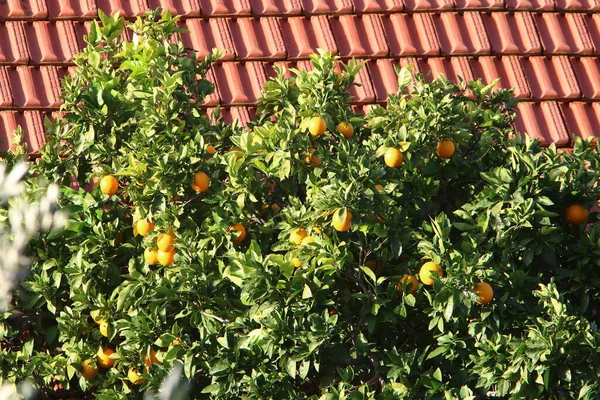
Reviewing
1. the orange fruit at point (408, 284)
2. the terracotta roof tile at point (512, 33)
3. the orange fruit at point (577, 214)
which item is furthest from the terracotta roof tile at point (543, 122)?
the orange fruit at point (408, 284)

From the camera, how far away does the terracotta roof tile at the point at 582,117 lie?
19.6 ft

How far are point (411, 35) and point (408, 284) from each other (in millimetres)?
2601

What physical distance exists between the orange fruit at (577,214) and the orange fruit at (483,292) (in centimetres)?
59

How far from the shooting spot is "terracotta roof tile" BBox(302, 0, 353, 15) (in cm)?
602

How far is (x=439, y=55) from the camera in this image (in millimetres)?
6020

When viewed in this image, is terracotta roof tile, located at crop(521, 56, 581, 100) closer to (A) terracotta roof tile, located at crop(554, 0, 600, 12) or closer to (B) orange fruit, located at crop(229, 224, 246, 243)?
(A) terracotta roof tile, located at crop(554, 0, 600, 12)

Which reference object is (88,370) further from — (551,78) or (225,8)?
(551,78)

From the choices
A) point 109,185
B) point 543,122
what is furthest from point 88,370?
point 543,122

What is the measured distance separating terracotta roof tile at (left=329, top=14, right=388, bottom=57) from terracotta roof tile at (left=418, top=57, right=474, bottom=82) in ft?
0.81

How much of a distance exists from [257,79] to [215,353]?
231 cm

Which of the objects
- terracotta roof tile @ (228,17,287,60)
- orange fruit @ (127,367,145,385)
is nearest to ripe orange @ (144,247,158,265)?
orange fruit @ (127,367,145,385)

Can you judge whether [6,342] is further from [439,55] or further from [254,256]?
[439,55]

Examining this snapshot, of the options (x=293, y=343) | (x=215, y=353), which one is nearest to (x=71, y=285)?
(x=215, y=353)

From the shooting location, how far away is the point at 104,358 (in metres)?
4.12
